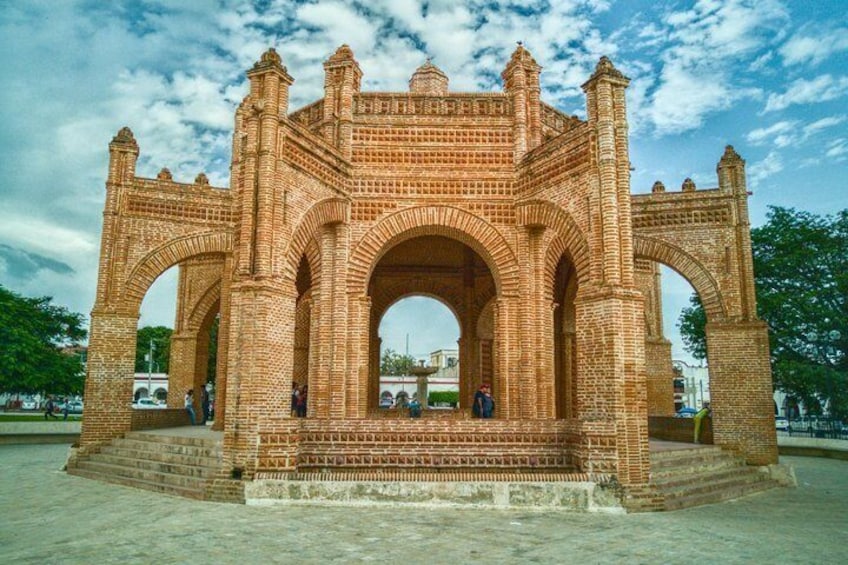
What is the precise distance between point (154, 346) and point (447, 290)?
4325 centimetres

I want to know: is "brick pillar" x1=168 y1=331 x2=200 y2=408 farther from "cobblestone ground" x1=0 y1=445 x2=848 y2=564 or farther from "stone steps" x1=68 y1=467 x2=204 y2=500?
"cobblestone ground" x1=0 y1=445 x2=848 y2=564

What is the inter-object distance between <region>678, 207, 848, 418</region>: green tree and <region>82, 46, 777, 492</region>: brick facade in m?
6.55

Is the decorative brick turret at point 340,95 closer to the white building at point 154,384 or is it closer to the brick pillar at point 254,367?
the brick pillar at point 254,367

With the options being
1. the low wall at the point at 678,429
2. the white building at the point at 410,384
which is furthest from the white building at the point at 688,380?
the low wall at the point at 678,429

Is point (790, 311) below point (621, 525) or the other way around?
the other way around

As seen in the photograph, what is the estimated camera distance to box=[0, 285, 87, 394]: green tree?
1923cm

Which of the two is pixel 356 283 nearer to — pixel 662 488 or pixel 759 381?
pixel 662 488

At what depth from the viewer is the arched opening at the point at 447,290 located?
17.4 m

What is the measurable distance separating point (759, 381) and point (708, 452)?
6.93 ft

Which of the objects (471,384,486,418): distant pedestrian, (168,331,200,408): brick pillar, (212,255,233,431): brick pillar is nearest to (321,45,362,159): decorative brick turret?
(212,255,233,431): brick pillar

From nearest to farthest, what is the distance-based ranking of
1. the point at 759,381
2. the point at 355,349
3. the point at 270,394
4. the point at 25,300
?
the point at 270,394 → the point at 355,349 → the point at 759,381 → the point at 25,300

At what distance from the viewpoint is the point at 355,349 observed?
38.2 ft

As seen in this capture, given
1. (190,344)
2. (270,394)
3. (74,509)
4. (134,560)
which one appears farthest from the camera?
(190,344)

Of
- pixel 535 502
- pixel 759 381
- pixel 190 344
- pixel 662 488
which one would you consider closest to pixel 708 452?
pixel 759 381
